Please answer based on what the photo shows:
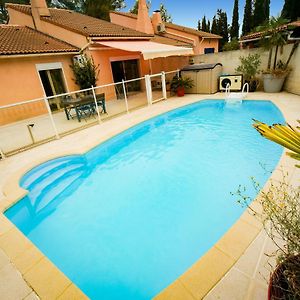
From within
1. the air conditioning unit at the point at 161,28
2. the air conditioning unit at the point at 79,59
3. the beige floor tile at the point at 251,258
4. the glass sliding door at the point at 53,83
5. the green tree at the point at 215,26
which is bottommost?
the beige floor tile at the point at 251,258

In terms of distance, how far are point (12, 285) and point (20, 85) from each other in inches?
572

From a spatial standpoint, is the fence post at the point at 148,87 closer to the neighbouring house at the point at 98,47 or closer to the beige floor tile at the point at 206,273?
the neighbouring house at the point at 98,47

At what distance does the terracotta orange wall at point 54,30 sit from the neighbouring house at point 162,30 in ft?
37.4

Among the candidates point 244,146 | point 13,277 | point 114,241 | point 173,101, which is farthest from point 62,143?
point 173,101

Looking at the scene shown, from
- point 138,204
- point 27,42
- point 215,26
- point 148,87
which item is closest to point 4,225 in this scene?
point 138,204

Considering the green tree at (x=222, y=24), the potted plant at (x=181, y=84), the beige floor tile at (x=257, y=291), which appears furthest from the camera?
the green tree at (x=222, y=24)

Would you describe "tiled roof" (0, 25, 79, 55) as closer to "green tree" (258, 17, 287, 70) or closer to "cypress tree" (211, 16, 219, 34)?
"green tree" (258, 17, 287, 70)

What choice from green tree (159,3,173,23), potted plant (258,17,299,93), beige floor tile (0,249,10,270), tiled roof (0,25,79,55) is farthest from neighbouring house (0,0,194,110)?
green tree (159,3,173,23)

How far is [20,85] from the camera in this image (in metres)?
14.8

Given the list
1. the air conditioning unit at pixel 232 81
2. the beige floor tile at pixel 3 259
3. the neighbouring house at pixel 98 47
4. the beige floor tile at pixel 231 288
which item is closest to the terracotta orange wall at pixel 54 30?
the neighbouring house at pixel 98 47

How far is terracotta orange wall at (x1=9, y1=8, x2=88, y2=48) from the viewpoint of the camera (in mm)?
17256

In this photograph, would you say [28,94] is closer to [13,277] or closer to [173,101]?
[173,101]

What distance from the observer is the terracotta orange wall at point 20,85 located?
14.1 m

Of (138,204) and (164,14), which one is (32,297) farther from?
(164,14)
